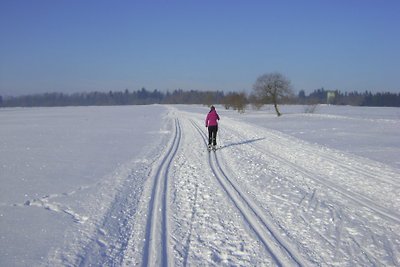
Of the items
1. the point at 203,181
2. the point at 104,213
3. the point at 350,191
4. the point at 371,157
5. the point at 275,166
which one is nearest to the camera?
the point at 104,213

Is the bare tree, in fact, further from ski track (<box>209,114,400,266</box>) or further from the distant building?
the distant building

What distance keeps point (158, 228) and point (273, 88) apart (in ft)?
174

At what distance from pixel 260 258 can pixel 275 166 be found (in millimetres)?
7473

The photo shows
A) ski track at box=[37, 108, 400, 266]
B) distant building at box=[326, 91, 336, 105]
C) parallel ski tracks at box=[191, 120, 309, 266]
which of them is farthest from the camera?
distant building at box=[326, 91, 336, 105]

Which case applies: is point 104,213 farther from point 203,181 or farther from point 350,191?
point 350,191

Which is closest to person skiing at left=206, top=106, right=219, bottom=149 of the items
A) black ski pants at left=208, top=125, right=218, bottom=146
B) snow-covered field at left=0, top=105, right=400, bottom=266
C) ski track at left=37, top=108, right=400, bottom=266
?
black ski pants at left=208, top=125, right=218, bottom=146

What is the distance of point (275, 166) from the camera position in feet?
40.4

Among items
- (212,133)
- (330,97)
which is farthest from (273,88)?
(330,97)

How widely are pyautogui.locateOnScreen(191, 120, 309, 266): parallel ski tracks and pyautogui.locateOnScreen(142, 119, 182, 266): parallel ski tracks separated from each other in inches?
58.7

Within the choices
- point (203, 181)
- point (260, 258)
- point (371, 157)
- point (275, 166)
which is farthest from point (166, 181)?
point (371, 157)

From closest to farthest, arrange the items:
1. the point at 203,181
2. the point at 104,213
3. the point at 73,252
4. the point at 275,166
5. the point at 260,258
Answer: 1. the point at 260,258
2. the point at 73,252
3. the point at 104,213
4. the point at 203,181
5. the point at 275,166

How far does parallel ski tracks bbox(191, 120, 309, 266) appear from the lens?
507 cm

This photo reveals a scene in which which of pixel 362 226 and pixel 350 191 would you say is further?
pixel 350 191

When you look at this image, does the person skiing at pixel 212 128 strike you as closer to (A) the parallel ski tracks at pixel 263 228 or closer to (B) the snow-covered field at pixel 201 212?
(B) the snow-covered field at pixel 201 212
